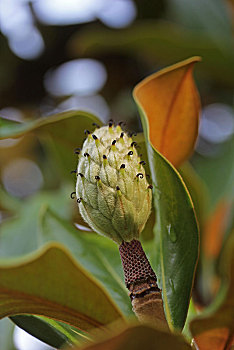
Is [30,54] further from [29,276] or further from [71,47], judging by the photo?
[29,276]

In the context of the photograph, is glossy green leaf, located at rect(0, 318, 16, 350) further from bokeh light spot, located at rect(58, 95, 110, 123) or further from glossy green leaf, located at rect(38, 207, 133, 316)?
bokeh light spot, located at rect(58, 95, 110, 123)

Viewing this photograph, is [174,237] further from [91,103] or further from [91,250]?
[91,103]

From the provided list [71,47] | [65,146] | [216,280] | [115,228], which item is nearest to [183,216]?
[115,228]

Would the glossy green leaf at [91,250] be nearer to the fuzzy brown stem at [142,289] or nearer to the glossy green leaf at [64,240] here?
the glossy green leaf at [64,240]

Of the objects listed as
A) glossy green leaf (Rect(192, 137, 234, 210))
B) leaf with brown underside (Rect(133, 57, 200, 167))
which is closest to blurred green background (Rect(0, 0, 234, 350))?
glossy green leaf (Rect(192, 137, 234, 210))

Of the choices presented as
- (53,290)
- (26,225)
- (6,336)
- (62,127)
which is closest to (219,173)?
(26,225)

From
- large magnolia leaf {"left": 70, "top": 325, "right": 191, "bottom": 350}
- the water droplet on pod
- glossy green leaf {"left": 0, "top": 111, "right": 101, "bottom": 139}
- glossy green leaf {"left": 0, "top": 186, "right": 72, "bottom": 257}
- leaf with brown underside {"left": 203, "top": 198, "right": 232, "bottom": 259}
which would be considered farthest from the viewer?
leaf with brown underside {"left": 203, "top": 198, "right": 232, "bottom": 259}
